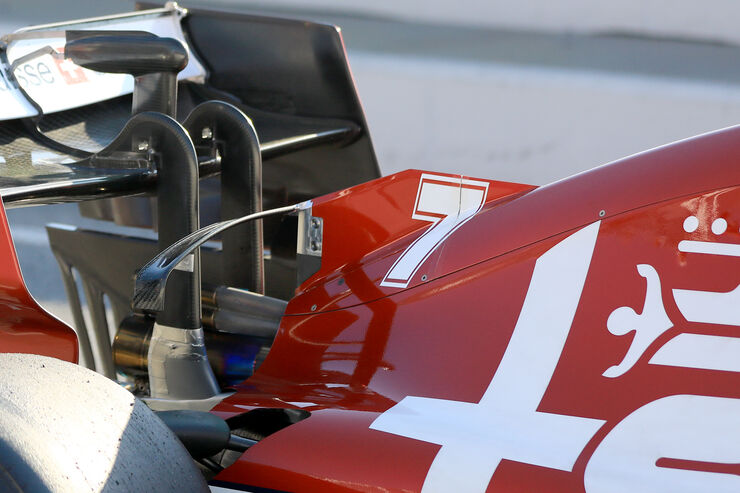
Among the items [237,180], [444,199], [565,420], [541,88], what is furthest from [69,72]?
[541,88]

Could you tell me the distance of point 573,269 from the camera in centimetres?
116

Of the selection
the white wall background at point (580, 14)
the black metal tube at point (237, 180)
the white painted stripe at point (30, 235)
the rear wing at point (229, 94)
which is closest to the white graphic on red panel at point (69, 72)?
the rear wing at point (229, 94)

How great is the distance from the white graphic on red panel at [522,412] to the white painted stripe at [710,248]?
11cm

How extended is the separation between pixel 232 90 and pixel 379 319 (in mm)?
1221

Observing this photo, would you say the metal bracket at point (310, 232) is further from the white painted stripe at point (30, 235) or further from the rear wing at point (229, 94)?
the white painted stripe at point (30, 235)

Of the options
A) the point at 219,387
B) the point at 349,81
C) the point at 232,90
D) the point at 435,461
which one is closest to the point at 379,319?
the point at 435,461

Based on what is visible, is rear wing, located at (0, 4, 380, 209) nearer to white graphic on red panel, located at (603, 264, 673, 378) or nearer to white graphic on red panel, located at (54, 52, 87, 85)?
white graphic on red panel, located at (54, 52, 87, 85)

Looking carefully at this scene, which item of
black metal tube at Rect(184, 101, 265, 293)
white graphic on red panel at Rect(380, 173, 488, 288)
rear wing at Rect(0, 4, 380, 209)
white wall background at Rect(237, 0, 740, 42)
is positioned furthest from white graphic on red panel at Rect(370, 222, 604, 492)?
white wall background at Rect(237, 0, 740, 42)

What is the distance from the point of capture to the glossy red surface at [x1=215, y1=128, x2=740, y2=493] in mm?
1075

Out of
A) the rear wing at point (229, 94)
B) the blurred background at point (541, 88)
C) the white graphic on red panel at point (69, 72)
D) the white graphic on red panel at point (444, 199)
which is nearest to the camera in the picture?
the white graphic on red panel at point (444, 199)

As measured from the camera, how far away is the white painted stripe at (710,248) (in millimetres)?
1066

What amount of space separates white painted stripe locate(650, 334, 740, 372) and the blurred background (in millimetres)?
3503

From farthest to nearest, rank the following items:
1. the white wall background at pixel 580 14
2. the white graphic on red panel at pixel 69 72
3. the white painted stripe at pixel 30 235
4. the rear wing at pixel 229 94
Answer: the white wall background at pixel 580 14, the white painted stripe at pixel 30 235, the white graphic on red panel at pixel 69 72, the rear wing at pixel 229 94

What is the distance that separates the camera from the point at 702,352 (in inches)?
41.7
